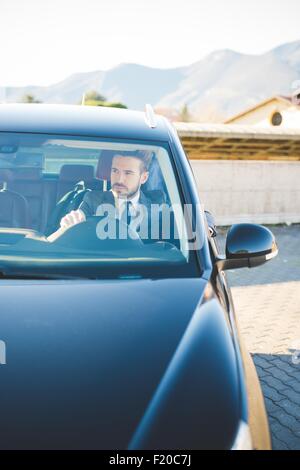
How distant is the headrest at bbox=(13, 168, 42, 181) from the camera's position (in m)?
3.04

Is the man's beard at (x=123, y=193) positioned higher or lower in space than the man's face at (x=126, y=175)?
lower

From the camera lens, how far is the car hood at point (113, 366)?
1399 mm

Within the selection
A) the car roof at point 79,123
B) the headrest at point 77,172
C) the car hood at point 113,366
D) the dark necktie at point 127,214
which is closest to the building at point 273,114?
the headrest at point 77,172

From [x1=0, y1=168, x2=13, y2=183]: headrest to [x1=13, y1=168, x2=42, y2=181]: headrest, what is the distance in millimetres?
31

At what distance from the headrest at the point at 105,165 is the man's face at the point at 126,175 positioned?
1.3 inches

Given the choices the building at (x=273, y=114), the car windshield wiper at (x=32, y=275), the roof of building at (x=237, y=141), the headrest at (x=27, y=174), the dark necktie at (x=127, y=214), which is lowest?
the building at (x=273, y=114)

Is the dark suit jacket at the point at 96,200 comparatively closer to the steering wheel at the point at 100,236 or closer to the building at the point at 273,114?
the steering wheel at the point at 100,236

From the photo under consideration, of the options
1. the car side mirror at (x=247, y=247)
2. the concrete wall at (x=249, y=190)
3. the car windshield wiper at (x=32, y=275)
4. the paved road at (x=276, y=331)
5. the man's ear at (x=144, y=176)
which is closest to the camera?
the car windshield wiper at (x=32, y=275)

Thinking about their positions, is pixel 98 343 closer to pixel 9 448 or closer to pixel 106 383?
pixel 106 383

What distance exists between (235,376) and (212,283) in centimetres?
60

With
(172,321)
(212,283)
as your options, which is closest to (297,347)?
(212,283)

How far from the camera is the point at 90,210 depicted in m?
2.83

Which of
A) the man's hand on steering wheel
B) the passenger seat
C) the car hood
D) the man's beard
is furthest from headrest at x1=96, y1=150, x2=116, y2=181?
the car hood
